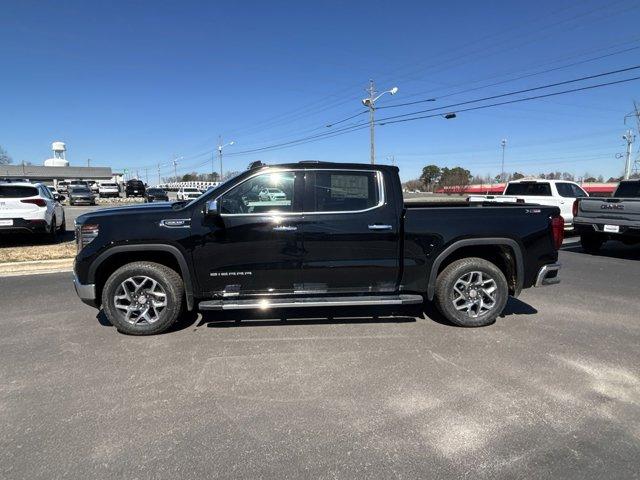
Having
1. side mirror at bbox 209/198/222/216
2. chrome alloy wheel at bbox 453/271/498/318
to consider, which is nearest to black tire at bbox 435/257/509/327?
chrome alloy wheel at bbox 453/271/498/318

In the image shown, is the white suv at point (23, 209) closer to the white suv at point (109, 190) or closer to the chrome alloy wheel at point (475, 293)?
the chrome alloy wheel at point (475, 293)

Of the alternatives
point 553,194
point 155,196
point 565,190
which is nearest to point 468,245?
point 553,194

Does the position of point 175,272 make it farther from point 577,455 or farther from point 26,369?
point 577,455

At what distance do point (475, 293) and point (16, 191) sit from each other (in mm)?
10705

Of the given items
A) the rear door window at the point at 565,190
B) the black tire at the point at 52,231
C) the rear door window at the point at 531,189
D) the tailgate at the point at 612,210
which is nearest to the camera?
the tailgate at the point at 612,210

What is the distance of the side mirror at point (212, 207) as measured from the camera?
4508mm

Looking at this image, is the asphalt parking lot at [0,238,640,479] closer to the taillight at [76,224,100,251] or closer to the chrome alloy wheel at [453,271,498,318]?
the chrome alloy wheel at [453,271,498,318]

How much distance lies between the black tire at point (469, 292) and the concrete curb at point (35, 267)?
23.9ft

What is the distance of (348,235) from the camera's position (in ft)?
15.6

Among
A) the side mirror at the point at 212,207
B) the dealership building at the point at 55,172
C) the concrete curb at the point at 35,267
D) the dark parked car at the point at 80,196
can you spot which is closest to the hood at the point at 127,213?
the side mirror at the point at 212,207

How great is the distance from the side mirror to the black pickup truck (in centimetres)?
2

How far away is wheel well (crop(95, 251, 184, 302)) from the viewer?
476 centimetres

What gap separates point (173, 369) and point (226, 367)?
483 mm

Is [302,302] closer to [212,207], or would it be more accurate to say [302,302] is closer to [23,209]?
[212,207]
